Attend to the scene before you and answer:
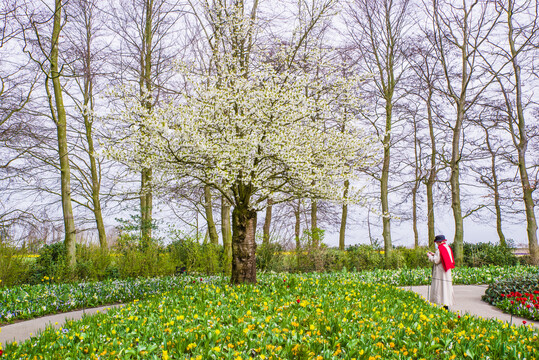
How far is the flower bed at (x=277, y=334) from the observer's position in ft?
12.5

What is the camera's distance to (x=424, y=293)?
959cm

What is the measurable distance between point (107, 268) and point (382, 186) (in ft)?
34.2

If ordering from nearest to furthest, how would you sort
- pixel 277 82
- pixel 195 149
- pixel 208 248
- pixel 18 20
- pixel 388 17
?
pixel 195 149, pixel 277 82, pixel 18 20, pixel 208 248, pixel 388 17

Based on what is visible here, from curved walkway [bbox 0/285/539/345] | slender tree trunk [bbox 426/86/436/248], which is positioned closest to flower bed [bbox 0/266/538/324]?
curved walkway [bbox 0/285/539/345]

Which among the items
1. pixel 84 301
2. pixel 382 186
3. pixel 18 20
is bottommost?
pixel 84 301


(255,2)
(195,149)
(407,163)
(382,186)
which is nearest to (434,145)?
(407,163)

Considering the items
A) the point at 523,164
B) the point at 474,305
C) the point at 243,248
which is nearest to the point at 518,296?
the point at 474,305

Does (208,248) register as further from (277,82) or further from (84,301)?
(277,82)

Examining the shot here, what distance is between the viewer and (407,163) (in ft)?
62.2

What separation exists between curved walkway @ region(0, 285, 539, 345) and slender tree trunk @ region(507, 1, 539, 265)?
565cm

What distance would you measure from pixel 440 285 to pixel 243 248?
13.7 ft

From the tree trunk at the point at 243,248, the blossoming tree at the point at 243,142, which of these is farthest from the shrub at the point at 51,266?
the tree trunk at the point at 243,248

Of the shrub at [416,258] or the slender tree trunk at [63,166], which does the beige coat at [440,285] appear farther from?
the slender tree trunk at [63,166]

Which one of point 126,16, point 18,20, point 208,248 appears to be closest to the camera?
point 18,20
